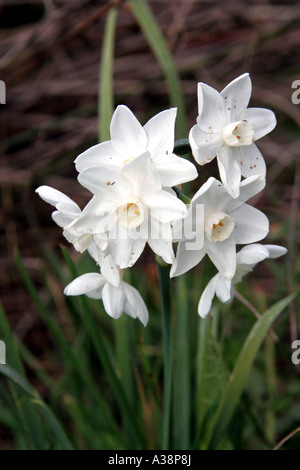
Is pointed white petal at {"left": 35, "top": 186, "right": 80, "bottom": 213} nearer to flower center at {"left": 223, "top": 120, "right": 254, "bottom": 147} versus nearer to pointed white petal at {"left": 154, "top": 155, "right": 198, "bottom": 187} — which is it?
pointed white petal at {"left": 154, "top": 155, "right": 198, "bottom": 187}

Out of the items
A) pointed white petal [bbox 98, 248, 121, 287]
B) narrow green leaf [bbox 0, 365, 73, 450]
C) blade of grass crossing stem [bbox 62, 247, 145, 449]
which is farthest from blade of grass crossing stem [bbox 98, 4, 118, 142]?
narrow green leaf [bbox 0, 365, 73, 450]

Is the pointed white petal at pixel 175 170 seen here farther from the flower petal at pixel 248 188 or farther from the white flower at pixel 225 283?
the white flower at pixel 225 283

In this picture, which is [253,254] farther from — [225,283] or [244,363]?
[244,363]

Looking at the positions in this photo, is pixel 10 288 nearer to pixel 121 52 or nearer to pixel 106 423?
pixel 106 423

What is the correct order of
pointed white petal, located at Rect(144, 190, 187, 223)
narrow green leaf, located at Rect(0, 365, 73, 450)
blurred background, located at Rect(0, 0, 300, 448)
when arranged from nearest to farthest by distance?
pointed white petal, located at Rect(144, 190, 187, 223) → narrow green leaf, located at Rect(0, 365, 73, 450) → blurred background, located at Rect(0, 0, 300, 448)

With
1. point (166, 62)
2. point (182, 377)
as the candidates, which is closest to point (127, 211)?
point (182, 377)

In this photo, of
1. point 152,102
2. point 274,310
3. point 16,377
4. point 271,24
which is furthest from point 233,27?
point 16,377
